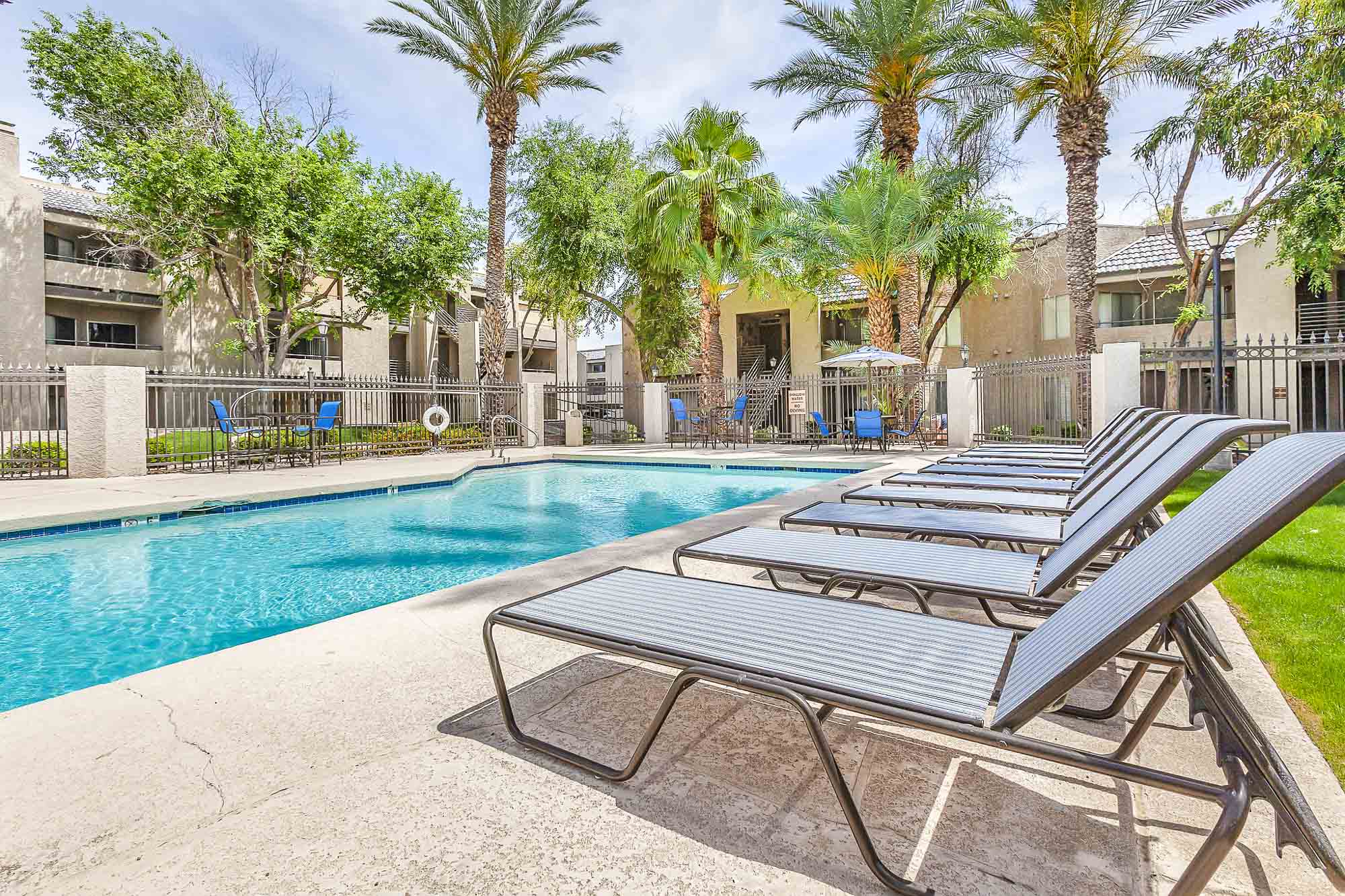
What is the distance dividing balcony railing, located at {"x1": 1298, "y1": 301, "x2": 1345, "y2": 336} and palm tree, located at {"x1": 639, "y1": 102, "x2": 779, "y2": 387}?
52.0ft

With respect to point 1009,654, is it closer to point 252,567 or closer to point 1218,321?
point 252,567

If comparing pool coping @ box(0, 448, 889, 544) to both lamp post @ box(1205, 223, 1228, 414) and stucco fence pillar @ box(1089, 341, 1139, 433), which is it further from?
lamp post @ box(1205, 223, 1228, 414)

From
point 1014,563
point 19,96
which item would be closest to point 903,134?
point 1014,563

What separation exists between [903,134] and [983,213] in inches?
207

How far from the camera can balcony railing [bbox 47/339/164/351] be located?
24.5 m

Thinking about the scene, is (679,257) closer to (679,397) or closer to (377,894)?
(679,397)

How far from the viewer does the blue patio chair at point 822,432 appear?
16438 millimetres

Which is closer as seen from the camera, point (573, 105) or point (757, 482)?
point (757, 482)

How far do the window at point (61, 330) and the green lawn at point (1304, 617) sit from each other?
106ft

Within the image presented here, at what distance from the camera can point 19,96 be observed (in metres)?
20.4

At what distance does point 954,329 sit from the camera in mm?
26859

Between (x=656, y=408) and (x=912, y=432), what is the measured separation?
727cm

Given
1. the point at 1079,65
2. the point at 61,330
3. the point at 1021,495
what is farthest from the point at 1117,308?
the point at 61,330

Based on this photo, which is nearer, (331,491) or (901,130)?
(331,491)
